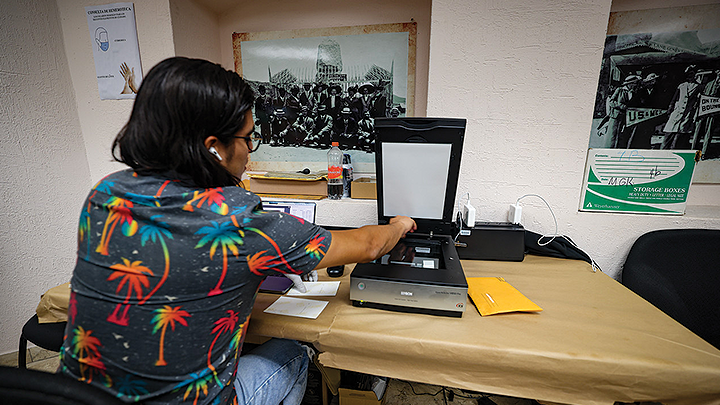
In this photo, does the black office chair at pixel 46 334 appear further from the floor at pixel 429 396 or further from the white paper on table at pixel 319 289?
the white paper on table at pixel 319 289

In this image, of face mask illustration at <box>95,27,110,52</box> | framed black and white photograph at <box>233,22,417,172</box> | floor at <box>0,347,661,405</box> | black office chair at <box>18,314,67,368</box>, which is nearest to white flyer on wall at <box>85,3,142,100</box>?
face mask illustration at <box>95,27,110,52</box>

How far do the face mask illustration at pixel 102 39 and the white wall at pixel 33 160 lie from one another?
0.83ft

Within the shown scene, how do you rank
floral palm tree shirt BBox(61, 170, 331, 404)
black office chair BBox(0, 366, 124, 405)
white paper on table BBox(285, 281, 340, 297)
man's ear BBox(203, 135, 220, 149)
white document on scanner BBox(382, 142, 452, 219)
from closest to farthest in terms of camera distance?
black office chair BBox(0, 366, 124, 405), floral palm tree shirt BBox(61, 170, 331, 404), man's ear BBox(203, 135, 220, 149), white paper on table BBox(285, 281, 340, 297), white document on scanner BBox(382, 142, 452, 219)

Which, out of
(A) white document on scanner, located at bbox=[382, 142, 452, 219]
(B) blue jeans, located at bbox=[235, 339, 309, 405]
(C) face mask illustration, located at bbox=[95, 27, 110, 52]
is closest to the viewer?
(B) blue jeans, located at bbox=[235, 339, 309, 405]

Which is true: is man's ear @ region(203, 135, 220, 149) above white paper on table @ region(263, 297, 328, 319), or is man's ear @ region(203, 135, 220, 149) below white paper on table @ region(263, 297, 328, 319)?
above

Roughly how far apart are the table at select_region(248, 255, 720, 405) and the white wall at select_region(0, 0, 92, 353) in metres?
1.64

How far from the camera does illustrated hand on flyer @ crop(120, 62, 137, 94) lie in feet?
5.27

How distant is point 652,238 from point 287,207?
162cm

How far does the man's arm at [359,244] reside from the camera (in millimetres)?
741

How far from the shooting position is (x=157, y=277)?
57cm

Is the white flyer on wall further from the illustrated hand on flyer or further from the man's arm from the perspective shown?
the man's arm

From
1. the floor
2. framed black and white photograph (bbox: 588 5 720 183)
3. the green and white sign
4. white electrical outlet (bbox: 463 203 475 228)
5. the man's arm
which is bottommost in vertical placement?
the floor

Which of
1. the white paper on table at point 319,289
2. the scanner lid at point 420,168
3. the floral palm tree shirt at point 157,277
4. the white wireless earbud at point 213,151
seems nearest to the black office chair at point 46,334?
the floral palm tree shirt at point 157,277

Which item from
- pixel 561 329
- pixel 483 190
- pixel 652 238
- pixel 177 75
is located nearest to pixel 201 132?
pixel 177 75
